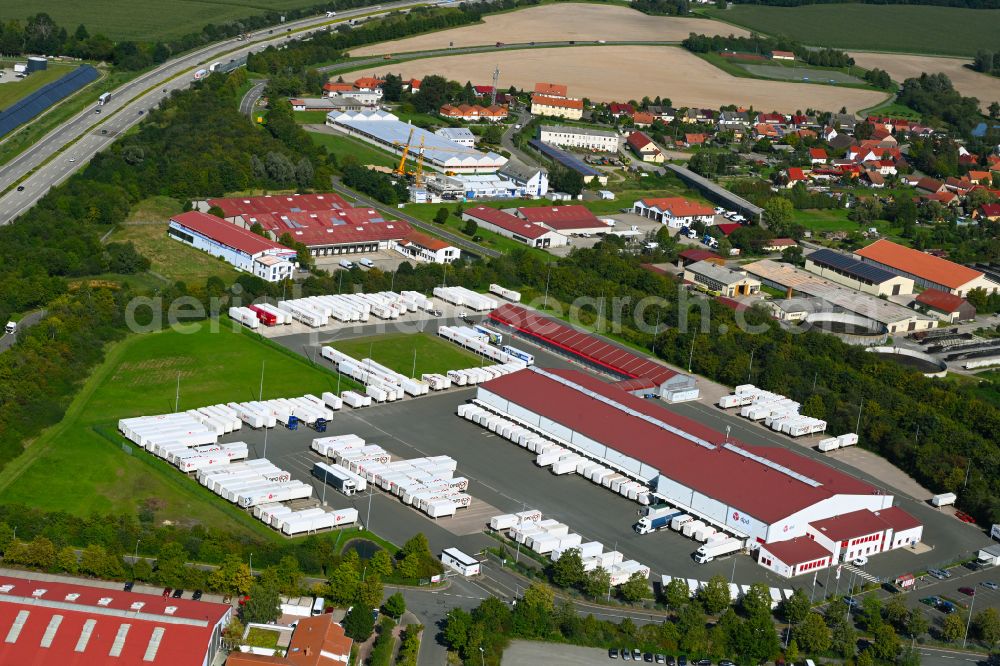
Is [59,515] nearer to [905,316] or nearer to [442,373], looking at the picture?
[442,373]

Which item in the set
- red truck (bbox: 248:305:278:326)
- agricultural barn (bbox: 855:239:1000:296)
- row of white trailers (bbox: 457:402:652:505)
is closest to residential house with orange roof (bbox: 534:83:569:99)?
agricultural barn (bbox: 855:239:1000:296)

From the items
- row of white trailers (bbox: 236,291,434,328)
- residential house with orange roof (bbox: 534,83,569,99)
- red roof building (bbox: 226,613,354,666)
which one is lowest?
red roof building (bbox: 226,613,354,666)

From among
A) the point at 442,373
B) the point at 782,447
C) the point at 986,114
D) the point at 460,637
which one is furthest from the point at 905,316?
the point at 986,114

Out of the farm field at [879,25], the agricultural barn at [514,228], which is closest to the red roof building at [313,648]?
the agricultural barn at [514,228]

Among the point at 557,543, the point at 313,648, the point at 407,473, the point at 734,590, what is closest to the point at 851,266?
the point at 407,473

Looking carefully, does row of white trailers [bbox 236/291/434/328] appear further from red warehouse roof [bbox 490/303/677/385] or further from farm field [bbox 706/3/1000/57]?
farm field [bbox 706/3/1000/57]

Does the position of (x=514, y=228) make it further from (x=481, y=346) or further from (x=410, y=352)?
(x=410, y=352)
